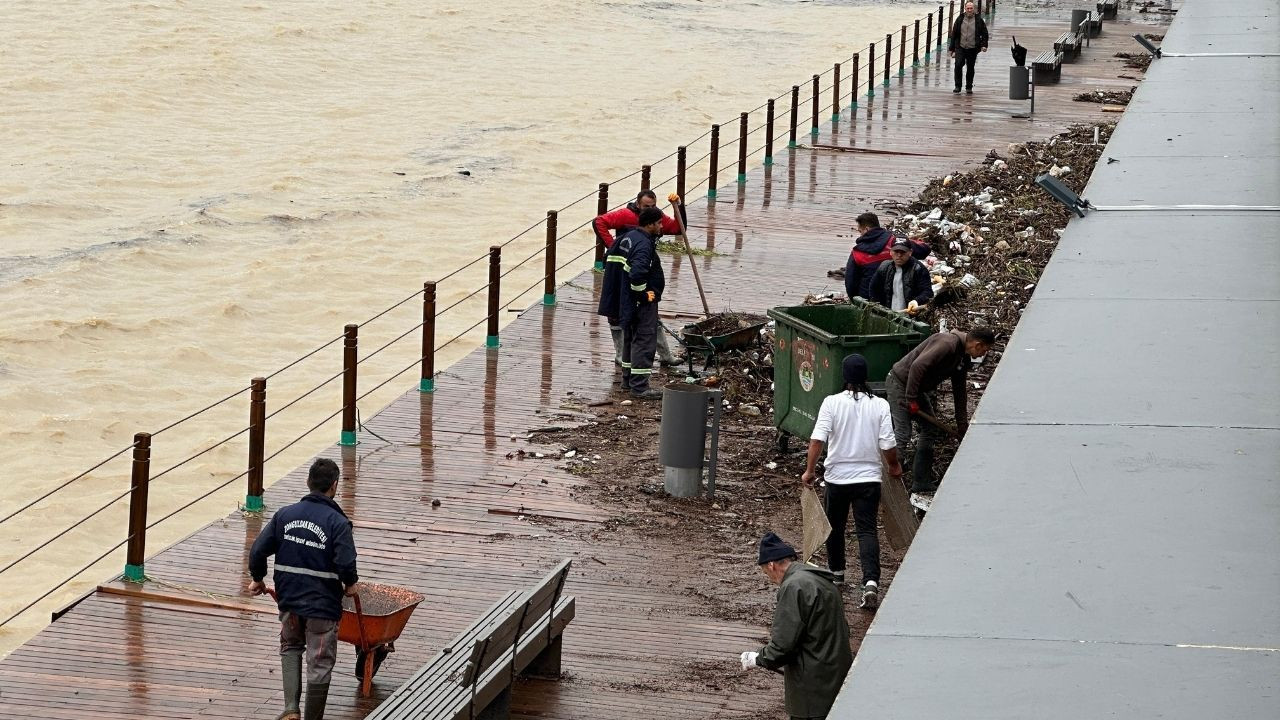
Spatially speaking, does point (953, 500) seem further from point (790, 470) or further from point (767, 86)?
point (767, 86)

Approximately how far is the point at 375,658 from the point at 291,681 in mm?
648

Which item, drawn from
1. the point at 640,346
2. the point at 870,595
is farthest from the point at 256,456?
the point at 870,595

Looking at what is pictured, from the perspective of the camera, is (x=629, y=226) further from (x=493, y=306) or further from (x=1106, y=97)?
(x=1106, y=97)

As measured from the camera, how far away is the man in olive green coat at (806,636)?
8.09 m

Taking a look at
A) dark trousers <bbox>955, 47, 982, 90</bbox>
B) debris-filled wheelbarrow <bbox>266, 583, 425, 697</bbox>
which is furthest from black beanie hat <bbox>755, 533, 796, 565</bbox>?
dark trousers <bbox>955, 47, 982, 90</bbox>

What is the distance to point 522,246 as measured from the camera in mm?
29109

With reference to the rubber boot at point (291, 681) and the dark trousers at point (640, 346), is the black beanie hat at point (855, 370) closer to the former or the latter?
the rubber boot at point (291, 681)

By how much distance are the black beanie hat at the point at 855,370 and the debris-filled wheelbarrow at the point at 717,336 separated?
4877 mm

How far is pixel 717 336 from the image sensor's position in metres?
15.7

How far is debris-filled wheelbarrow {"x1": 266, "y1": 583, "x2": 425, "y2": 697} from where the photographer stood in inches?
357

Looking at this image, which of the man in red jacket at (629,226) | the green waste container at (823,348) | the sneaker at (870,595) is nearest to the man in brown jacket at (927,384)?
the green waste container at (823,348)

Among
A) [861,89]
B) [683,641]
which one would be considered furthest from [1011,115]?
[683,641]

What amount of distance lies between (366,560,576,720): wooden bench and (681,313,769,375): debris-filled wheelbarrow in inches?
237

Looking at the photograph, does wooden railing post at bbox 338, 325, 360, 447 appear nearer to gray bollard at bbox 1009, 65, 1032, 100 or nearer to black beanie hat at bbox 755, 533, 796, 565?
black beanie hat at bbox 755, 533, 796, 565
